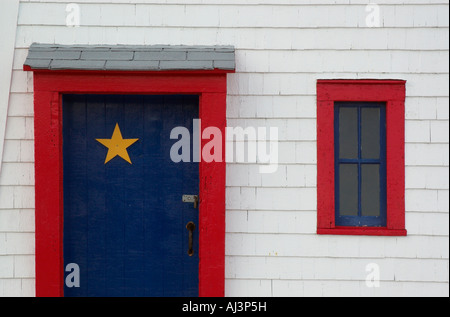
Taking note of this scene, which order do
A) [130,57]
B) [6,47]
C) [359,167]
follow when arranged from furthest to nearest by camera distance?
[359,167] → [6,47] → [130,57]

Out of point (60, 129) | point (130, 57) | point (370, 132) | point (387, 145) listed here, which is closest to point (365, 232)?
point (387, 145)

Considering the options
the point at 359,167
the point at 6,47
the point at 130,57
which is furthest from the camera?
the point at 359,167

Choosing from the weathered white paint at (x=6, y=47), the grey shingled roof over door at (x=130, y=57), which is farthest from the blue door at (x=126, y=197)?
the weathered white paint at (x=6, y=47)

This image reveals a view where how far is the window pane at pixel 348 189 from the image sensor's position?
3.80 meters

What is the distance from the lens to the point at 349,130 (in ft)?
12.5

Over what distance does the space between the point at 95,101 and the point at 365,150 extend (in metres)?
2.48

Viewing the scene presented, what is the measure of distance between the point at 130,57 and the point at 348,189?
2.26m

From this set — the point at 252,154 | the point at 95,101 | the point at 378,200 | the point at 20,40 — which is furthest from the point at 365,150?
the point at 20,40

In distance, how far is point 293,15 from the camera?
375 cm

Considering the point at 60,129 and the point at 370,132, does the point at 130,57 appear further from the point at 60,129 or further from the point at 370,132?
the point at 370,132

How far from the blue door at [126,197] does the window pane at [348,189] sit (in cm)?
132

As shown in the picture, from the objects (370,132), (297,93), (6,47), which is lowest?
(370,132)

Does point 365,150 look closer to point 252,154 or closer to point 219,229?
point 252,154

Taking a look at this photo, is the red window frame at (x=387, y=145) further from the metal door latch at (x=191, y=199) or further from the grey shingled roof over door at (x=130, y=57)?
the metal door latch at (x=191, y=199)
